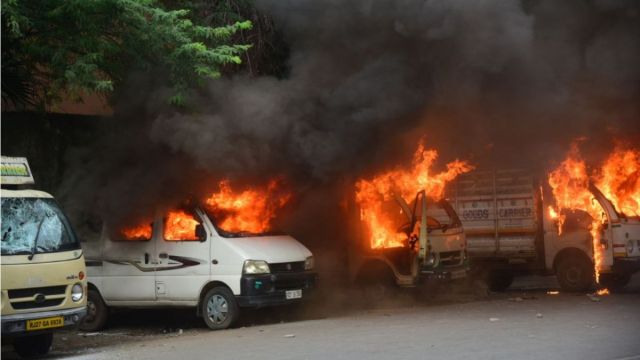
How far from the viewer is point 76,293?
950 centimetres

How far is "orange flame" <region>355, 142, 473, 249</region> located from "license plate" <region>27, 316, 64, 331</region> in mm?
6142

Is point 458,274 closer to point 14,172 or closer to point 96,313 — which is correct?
point 96,313

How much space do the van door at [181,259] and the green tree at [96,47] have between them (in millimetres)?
1845

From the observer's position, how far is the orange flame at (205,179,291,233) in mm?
11688

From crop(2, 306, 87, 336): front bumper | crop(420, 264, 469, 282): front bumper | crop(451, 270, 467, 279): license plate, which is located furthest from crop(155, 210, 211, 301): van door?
crop(451, 270, 467, 279): license plate

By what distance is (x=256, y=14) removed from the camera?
14.2m

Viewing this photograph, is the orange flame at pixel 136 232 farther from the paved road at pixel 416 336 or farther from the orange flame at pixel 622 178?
the orange flame at pixel 622 178

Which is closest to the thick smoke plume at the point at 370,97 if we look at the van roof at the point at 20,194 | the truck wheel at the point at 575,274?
the van roof at the point at 20,194

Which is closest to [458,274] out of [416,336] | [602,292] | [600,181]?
[602,292]

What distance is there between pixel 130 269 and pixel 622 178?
933 centimetres

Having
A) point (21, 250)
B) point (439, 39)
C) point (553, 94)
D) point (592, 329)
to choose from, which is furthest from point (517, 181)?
point (21, 250)

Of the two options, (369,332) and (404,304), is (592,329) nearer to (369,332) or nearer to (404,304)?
(369,332)

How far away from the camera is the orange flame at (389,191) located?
13906 millimetres

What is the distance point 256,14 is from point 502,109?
4805 millimetres
